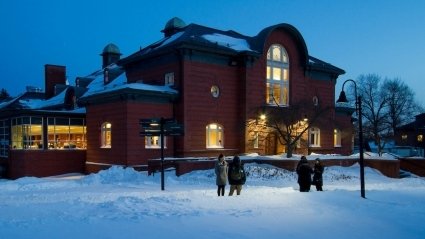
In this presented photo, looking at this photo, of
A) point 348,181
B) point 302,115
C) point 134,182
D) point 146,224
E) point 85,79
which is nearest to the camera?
point 146,224

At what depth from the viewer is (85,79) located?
4222 cm

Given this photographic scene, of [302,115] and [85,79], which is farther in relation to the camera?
[85,79]

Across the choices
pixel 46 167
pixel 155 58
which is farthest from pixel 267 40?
pixel 46 167

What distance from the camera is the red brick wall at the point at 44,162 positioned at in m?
29.2

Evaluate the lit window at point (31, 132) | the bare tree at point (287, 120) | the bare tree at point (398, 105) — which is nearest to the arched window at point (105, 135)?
the lit window at point (31, 132)

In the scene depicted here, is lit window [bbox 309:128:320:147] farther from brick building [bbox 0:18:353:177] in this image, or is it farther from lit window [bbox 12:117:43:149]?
lit window [bbox 12:117:43:149]

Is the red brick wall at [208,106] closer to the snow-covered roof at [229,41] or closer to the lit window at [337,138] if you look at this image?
the snow-covered roof at [229,41]

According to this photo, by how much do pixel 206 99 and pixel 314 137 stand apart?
11.6 meters

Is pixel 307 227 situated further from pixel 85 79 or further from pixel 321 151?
pixel 85 79

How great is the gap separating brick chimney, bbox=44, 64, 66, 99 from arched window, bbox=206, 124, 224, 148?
22725 millimetres

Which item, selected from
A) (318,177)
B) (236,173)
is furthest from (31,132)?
(318,177)

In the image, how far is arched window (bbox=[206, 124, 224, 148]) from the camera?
29484mm

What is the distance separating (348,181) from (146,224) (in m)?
18.0

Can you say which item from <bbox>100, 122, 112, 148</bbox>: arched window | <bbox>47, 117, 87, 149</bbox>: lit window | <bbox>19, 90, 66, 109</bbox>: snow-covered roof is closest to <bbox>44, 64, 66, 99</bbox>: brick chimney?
<bbox>19, 90, 66, 109</bbox>: snow-covered roof
